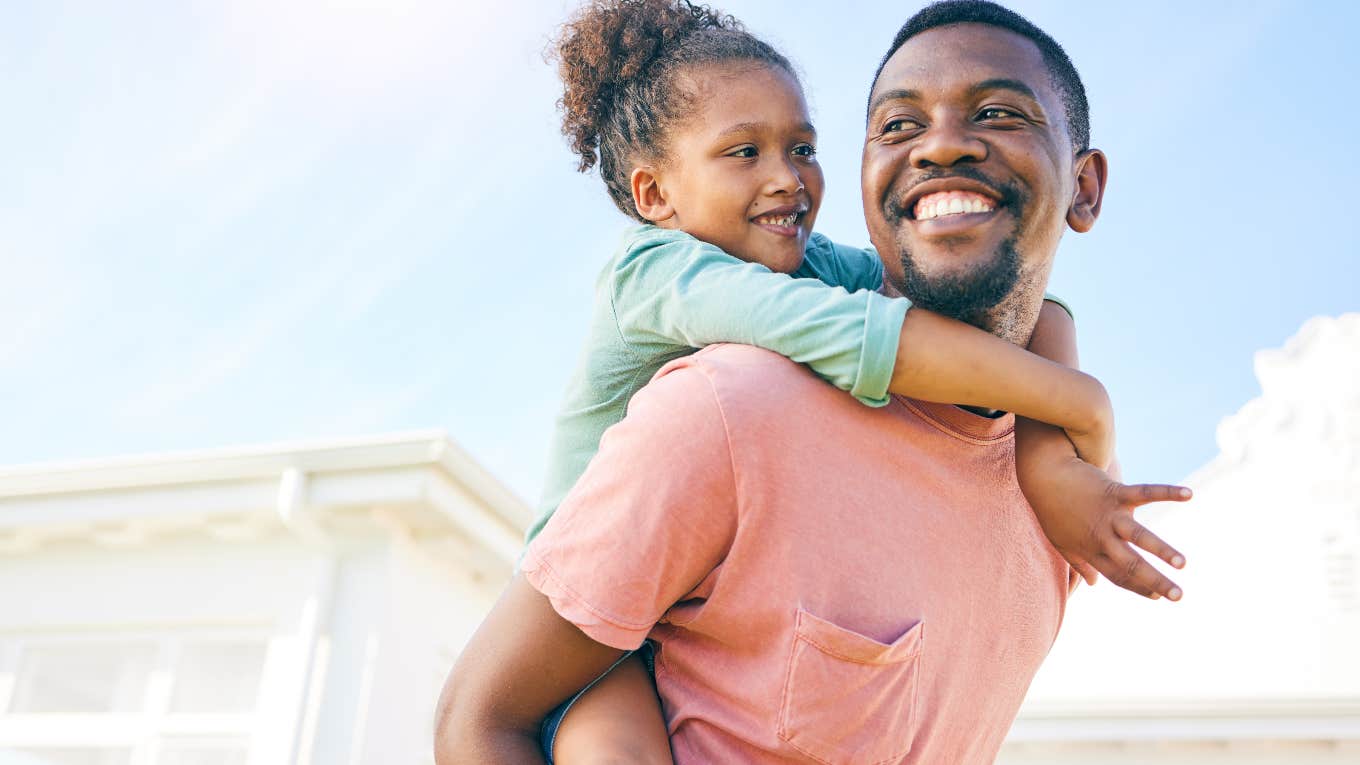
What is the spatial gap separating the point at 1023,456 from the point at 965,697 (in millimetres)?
355

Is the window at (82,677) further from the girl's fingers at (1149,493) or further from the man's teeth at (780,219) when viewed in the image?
the girl's fingers at (1149,493)

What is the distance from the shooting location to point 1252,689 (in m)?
13.9

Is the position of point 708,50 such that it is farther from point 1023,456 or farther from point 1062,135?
point 1023,456

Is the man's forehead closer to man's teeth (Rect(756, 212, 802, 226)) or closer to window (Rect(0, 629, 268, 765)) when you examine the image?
man's teeth (Rect(756, 212, 802, 226))

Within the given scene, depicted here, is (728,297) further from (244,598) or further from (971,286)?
(244,598)

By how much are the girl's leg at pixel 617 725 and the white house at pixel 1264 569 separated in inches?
435

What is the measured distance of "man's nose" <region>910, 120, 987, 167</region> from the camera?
2.02m

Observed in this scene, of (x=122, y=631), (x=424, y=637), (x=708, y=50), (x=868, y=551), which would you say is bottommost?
(x=122, y=631)

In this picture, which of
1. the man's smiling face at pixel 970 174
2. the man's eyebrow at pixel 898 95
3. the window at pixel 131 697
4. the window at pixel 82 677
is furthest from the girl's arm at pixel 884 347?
the window at pixel 82 677

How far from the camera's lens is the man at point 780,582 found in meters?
1.64

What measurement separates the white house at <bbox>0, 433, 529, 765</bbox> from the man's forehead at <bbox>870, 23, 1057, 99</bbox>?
4.68 metres

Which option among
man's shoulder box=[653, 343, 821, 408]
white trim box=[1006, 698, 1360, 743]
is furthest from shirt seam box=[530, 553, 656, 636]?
white trim box=[1006, 698, 1360, 743]

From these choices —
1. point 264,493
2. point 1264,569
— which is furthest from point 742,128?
point 1264,569

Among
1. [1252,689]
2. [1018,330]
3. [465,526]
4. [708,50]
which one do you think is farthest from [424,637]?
[1252,689]
